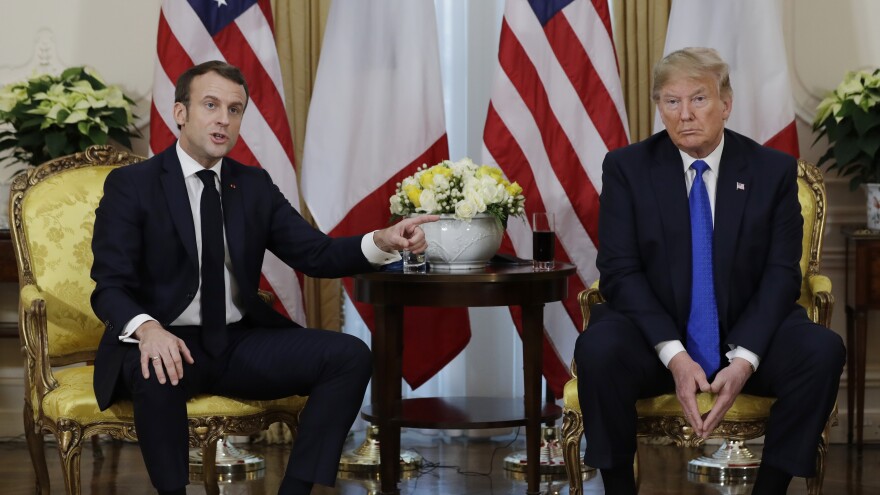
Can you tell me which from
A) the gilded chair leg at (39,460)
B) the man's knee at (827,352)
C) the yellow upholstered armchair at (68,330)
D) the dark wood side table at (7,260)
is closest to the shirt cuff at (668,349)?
the man's knee at (827,352)

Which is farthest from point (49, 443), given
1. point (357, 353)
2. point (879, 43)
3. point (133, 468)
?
point (879, 43)

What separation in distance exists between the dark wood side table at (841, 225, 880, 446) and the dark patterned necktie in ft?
8.72

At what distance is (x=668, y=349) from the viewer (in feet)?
10.1

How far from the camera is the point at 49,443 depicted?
5.06 meters

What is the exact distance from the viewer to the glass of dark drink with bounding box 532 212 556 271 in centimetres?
391

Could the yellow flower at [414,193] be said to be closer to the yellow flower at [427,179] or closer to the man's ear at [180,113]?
the yellow flower at [427,179]

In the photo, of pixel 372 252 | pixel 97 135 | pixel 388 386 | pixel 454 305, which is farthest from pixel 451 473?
pixel 97 135

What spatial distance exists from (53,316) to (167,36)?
1376 mm

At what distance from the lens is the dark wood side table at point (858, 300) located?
4.52 m

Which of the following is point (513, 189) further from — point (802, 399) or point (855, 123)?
point (855, 123)

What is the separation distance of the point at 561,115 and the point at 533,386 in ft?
3.85

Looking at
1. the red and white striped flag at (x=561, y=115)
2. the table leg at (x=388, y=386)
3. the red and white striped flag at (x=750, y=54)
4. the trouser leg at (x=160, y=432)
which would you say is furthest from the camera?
the red and white striped flag at (x=561, y=115)

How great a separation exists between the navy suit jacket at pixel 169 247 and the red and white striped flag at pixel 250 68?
1.01m

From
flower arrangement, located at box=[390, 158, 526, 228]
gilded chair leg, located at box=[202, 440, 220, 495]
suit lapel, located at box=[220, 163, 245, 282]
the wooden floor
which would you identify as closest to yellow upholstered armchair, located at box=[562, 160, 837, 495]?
flower arrangement, located at box=[390, 158, 526, 228]
